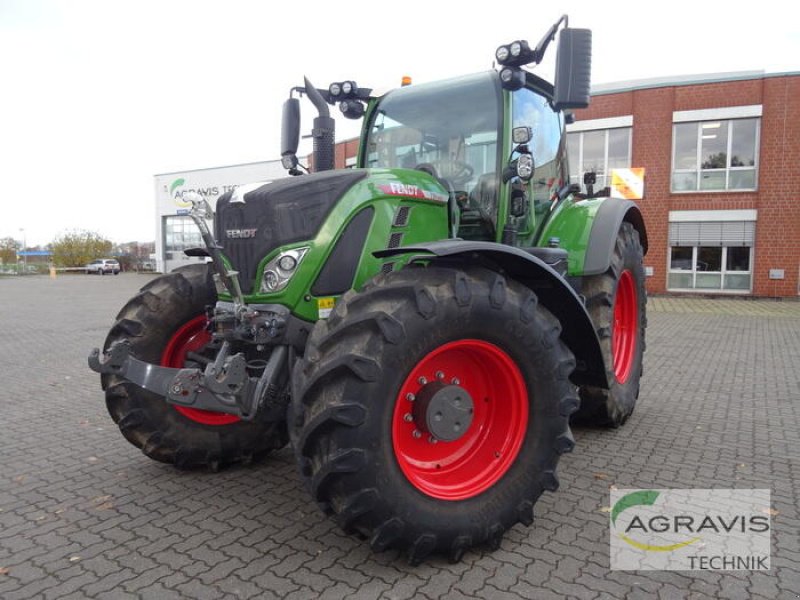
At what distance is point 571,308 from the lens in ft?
11.1

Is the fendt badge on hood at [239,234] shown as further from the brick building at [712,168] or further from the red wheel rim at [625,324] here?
the brick building at [712,168]

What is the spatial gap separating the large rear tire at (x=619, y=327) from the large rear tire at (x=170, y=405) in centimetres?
244

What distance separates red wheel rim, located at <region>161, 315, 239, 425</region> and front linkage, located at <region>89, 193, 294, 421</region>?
60cm

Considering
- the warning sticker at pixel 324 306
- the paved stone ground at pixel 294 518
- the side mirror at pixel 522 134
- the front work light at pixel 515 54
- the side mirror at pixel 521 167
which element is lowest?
the paved stone ground at pixel 294 518

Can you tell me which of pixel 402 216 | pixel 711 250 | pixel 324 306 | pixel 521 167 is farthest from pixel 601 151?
pixel 324 306

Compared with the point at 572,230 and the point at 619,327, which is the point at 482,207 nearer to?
the point at 572,230

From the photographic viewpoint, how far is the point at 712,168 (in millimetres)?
18844

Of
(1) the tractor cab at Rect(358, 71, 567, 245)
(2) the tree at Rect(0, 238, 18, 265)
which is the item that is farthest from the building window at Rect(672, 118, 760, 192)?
(2) the tree at Rect(0, 238, 18, 265)

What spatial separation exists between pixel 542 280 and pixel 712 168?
60.7ft

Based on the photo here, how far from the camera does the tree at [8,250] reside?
66375 millimetres

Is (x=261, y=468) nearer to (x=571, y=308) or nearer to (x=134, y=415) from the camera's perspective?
(x=134, y=415)

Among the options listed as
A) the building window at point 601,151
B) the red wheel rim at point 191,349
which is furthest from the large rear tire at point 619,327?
the building window at point 601,151

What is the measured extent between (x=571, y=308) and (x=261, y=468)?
228cm

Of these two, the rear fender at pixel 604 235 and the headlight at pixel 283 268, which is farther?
the rear fender at pixel 604 235
